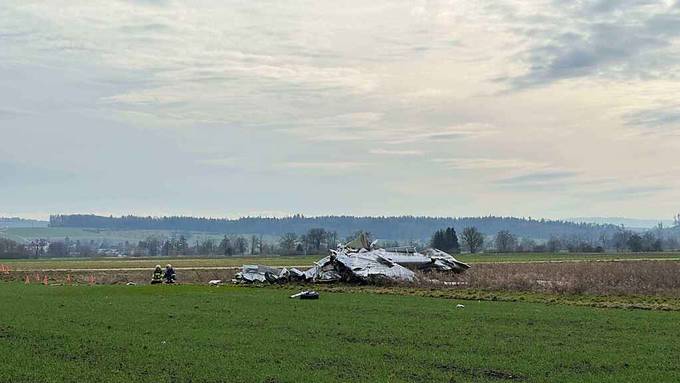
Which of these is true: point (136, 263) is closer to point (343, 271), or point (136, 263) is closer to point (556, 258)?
point (556, 258)

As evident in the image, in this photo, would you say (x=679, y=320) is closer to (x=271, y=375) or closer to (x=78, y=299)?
(x=271, y=375)

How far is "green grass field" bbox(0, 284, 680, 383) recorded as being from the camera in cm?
1454

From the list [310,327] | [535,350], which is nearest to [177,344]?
[310,327]

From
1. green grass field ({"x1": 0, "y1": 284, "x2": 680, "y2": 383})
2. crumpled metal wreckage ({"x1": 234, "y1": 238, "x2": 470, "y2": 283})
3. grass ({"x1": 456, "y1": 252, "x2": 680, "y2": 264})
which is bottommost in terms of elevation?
green grass field ({"x1": 0, "y1": 284, "x2": 680, "y2": 383})

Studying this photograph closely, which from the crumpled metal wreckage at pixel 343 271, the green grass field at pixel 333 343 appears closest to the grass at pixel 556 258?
the crumpled metal wreckage at pixel 343 271

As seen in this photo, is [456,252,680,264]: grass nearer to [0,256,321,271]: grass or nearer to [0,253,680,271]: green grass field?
[0,253,680,271]: green grass field

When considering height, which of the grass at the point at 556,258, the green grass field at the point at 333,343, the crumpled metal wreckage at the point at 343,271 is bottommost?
the green grass field at the point at 333,343

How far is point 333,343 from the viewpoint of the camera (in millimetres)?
18438

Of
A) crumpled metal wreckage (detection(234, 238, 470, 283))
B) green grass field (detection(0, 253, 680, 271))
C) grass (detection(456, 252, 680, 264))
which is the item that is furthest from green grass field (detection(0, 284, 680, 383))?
grass (detection(456, 252, 680, 264))

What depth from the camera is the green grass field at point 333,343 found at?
47.7 feet

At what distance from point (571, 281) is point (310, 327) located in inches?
911

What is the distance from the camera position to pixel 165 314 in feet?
85.1

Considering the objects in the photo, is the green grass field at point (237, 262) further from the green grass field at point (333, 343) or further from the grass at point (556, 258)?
the green grass field at point (333, 343)

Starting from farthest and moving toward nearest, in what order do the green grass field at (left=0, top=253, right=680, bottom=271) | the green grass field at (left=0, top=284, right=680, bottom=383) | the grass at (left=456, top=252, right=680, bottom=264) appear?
1. the grass at (left=456, top=252, right=680, bottom=264)
2. the green grass field at (left=0, top=253, right=680, bottom=271)
3. the green grass field at (left=0, top=284, right=680, bottom=383)
